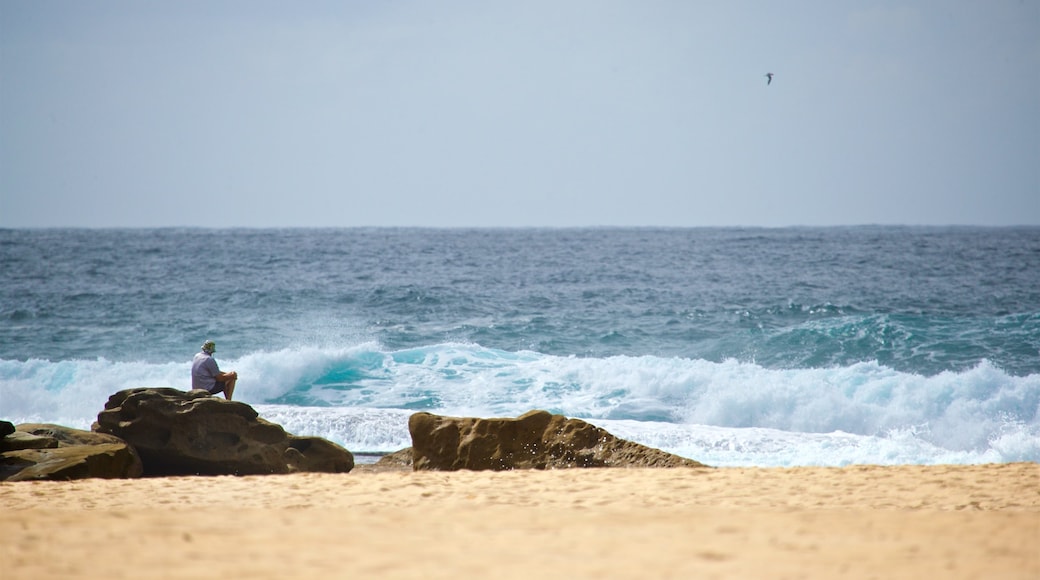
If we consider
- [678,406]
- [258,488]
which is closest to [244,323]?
[678,406]

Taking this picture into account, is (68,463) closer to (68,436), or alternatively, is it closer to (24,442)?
(24,442)

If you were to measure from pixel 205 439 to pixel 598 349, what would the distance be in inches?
506

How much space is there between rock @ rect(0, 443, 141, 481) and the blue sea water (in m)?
4.46

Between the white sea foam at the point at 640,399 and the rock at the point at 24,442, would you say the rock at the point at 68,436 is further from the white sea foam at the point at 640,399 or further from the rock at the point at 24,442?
the white sea foam at the point at 640,399

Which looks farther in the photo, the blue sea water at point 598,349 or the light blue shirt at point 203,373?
the blue sea water at point 598,349

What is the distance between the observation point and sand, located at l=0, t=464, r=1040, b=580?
4836 millimetres

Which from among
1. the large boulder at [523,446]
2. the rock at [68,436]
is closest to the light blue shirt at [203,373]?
the rock at [68,436]

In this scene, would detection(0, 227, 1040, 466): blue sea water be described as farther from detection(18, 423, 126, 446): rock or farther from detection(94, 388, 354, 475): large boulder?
detection(18, 423, 126, 446): rock

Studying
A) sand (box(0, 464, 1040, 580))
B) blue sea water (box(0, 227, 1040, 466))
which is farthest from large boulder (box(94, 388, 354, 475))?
blue sea water (box(0, 227, 1040, 466))

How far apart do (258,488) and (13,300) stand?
89.1 ft

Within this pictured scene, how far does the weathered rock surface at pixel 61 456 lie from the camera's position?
8938mm

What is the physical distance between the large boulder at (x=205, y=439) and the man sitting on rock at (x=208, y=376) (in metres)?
1.95

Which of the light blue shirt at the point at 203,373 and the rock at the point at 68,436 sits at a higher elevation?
the light blue shirt at the point at 203,373

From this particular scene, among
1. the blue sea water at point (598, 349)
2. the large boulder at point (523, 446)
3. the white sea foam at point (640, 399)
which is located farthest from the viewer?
the blue sea water at point (598, 349)
